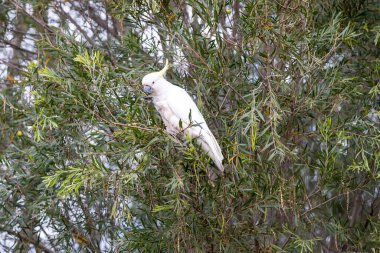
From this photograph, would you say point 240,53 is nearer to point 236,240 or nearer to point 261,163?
point 261,163

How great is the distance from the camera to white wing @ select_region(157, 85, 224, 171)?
2418mm

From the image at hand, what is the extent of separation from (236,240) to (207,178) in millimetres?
287

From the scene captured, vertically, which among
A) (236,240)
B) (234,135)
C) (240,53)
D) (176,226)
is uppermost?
(240,53)

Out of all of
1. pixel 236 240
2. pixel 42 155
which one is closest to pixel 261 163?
pixel 236 240

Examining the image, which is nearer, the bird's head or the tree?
the tree

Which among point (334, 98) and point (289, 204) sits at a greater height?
point (334, 98)

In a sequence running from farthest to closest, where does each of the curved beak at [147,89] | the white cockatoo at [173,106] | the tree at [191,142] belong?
the curved beak at [147,89], the white cockatoo at [173,106], the tree at [191,142]

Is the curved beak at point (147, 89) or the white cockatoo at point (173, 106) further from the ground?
the curved beak at point (147, 89)

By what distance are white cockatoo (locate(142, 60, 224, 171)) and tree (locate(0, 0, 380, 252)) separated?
0.05 m

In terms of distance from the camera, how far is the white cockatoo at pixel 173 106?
2445 mm

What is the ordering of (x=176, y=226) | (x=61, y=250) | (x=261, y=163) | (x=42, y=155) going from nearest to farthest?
(x=176, y=226) → (x=261, y=163) → (x=42, y=155) → (x=61, y=250)

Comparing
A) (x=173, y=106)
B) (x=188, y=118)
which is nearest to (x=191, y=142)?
(x=188, y=118)

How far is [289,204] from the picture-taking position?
2.58 metres

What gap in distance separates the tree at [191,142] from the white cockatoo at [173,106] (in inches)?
2.0
